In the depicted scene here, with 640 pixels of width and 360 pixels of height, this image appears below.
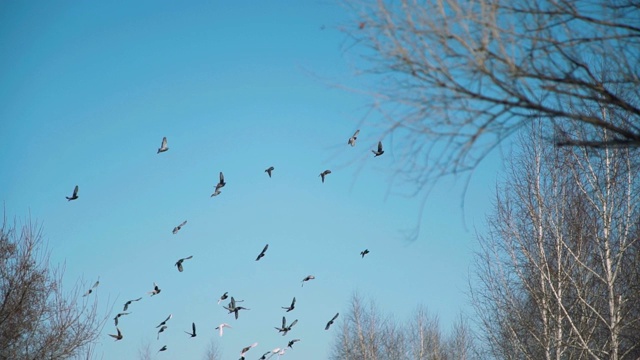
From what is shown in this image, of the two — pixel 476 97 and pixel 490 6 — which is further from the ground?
pixel 490 6

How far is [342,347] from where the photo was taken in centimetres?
3994

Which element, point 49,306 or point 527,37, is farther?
point 49,306

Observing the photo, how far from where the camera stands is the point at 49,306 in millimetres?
18000

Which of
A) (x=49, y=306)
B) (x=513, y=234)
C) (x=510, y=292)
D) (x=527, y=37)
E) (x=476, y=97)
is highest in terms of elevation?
(x=49, y=306)

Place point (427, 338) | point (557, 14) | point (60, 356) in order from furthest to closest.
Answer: point (427, 338), point (60, 356), point (557, 14)

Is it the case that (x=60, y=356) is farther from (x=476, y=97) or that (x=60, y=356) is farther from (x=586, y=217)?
(x=476, y=97)

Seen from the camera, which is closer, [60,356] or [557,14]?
[557,14]

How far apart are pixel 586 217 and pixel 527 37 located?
11.2 meters

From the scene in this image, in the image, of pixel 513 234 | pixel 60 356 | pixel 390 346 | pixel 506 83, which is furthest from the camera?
pixel 390 346

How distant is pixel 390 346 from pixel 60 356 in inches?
997

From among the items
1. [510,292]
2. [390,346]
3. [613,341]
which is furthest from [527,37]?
[390,346]

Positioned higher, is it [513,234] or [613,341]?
[513,234]

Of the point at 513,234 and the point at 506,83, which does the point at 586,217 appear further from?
the point at 506,83

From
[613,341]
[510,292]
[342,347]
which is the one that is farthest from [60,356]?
[342,347]
